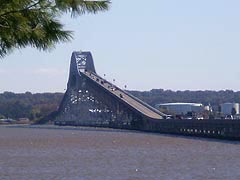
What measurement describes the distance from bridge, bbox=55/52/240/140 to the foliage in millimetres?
81795

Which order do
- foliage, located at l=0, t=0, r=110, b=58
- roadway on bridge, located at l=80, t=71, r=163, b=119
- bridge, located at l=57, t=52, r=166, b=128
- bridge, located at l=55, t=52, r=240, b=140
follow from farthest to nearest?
1. bridge, located at l=57, t=52, r=166, b=128
2. roadway on bridge, located at l=80, t=71, r=163, b=119
3. bridge, located at l=55, t=52, r=240, b=140
4. foliage, located at l=0, t=0, r=110, b=58

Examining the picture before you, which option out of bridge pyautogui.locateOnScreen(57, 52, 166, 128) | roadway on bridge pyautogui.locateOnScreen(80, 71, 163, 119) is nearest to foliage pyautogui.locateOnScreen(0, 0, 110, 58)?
bridge pyautogui.locateOnScreen(57, 52, 166, 128)

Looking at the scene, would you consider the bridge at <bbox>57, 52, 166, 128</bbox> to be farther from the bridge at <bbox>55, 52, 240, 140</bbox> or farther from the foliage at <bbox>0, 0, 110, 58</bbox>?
the foliage at <bbox>0, 0, 110, 58</bbox>

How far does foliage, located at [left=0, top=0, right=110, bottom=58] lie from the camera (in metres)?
8.66

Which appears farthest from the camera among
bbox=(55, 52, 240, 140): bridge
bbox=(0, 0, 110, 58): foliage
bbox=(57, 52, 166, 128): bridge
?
bbox=(57, 52, 166, 128): bridge

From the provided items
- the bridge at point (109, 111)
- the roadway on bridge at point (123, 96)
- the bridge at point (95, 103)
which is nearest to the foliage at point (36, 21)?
the bridge at point (109, 111)

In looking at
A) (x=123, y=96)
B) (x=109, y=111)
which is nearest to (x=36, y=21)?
(x=123, y=96)

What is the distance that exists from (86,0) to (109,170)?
1258 inches

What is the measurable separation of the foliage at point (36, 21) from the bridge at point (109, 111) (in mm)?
81795

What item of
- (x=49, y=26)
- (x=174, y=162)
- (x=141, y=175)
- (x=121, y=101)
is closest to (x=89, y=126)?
(x=121, y=101)

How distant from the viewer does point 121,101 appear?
14000 centimetres

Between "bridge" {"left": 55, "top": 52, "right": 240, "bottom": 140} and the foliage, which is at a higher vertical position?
"bridge" {"left": 55, "top": 52, "right": 240, "bottom": 140}

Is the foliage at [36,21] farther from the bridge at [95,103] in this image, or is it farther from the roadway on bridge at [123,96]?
the roadway on bridge at [123,96]

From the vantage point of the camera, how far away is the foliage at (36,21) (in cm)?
866
